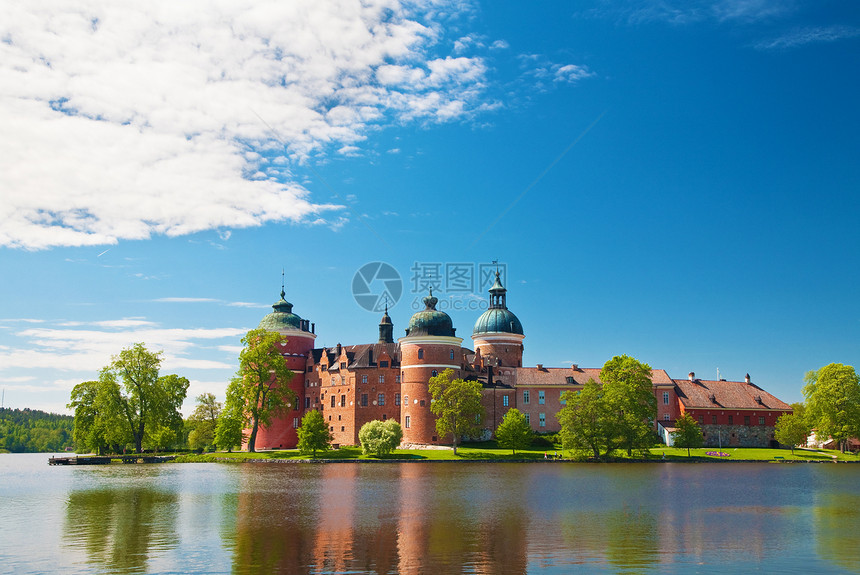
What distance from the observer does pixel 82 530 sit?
2264 cm

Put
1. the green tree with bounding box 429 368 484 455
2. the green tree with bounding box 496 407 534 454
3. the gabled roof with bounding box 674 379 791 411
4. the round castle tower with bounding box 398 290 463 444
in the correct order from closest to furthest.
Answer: the green tree with bounding box 496 407 534 454 < the green tree with bounding box 429 368 484 455 < the round castle tower with bounding box 398 290 463 444 < the gabled roof with bounding box 674 379 791 411

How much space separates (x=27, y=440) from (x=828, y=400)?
15375cm

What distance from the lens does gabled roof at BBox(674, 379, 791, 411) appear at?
267ft

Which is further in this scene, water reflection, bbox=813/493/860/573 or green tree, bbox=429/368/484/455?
green tree, bbox=429/368/484/455

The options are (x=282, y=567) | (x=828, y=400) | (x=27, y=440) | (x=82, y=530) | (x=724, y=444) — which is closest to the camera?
(x=282, y=567)

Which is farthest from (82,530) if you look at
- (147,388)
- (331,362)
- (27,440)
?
(27,440)

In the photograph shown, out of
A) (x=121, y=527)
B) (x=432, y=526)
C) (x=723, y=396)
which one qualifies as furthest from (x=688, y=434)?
(x=121, y=527)

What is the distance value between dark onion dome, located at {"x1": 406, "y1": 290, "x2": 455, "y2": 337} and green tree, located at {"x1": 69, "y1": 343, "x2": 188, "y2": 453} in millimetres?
26539

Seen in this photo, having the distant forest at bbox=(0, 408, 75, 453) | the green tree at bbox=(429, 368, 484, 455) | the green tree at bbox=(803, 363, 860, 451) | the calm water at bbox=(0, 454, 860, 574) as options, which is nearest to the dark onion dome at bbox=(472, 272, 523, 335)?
the green tree at bbox=(429, 368, 484, 455)

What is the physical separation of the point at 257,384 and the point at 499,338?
1207 inches

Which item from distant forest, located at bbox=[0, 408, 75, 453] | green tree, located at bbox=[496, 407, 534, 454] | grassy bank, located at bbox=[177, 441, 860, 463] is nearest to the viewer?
grassy bank, located at bbox=[177, 441, 860, 463]

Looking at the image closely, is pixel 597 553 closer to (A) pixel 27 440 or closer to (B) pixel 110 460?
(B) pixel 110 460

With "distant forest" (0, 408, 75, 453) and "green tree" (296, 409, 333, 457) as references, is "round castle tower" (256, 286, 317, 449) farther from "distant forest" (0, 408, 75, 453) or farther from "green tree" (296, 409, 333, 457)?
"distant forest" (0, 408, 75, 453)

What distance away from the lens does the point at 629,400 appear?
211 ft
